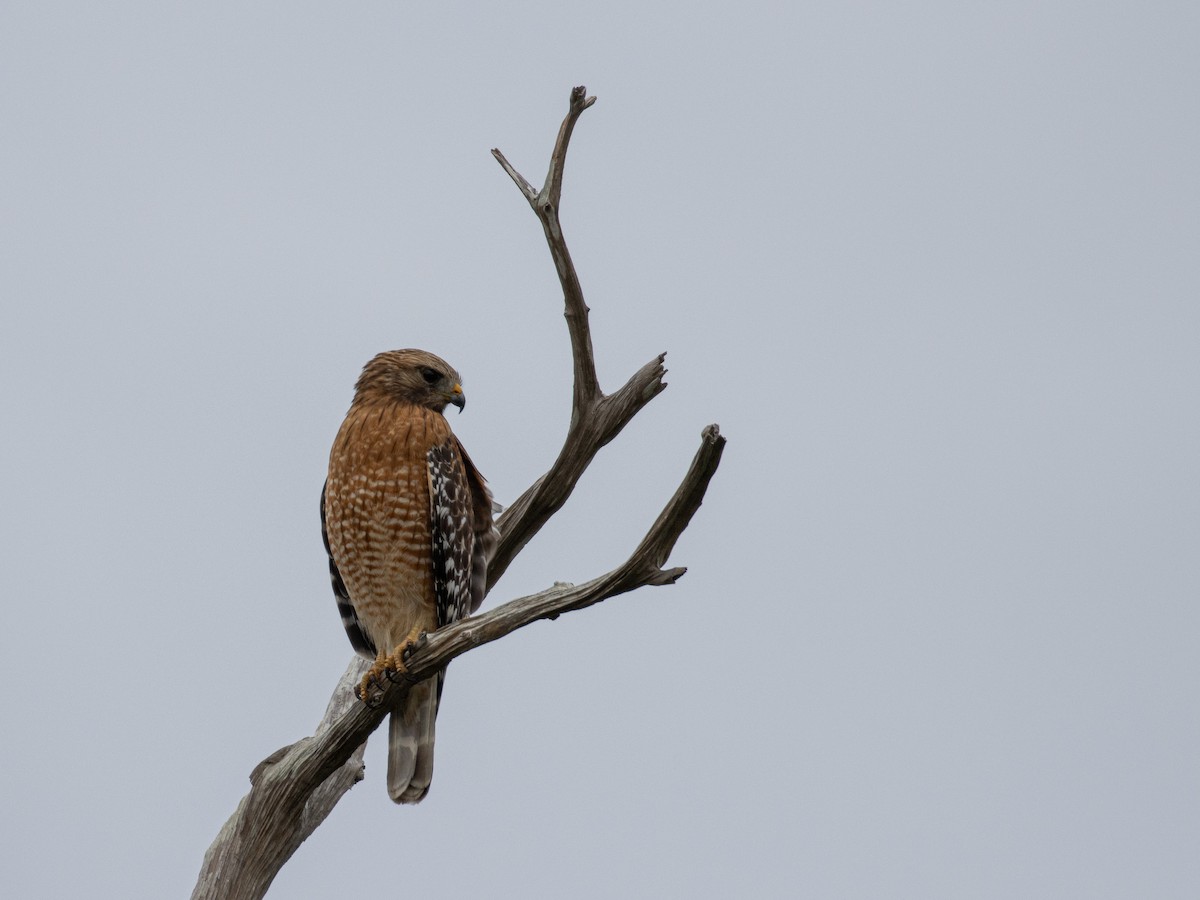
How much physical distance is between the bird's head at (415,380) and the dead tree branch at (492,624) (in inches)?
29.1

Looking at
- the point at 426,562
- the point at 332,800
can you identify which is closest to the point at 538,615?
the point at 426,562

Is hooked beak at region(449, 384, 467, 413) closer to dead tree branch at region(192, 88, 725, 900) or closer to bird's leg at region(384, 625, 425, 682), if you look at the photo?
dead tree branch at region(192, 88, 725, 900)

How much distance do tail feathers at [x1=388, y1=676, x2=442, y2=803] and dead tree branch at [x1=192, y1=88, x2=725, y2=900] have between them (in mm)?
277

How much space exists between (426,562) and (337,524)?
0.58 metres

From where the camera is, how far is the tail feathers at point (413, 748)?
294 inches

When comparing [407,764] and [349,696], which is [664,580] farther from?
[349,696]

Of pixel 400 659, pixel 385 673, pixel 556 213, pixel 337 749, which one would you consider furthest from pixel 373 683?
pixel 556 213

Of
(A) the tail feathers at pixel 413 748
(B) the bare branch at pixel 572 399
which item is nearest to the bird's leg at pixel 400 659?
(A) the tail feathers at pixel 413 748

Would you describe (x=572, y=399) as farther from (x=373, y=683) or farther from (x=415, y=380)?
(x=373, y=683)

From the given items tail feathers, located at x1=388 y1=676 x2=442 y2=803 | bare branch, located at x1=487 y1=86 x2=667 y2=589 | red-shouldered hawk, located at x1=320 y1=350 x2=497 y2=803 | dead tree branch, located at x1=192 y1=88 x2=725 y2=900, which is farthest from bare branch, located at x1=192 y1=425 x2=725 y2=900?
bare branch, located at x1=487 y1=86 x2=667 y2=589

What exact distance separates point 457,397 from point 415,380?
26 centimetres

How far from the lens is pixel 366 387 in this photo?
315 inches

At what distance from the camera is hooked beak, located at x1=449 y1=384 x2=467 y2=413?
7.93 meters

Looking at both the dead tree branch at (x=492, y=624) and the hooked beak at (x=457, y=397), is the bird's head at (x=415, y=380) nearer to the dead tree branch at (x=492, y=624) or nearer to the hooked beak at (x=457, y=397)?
the hooked beak at (x=457, y=397)
